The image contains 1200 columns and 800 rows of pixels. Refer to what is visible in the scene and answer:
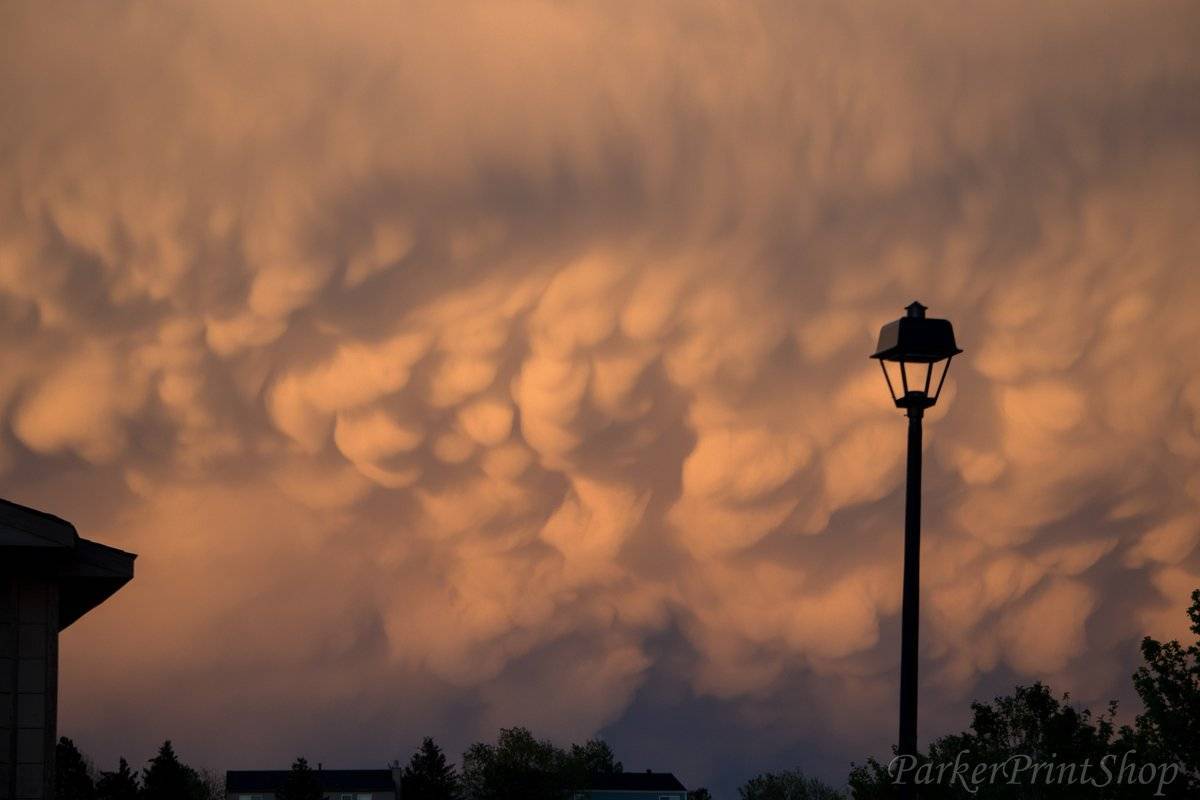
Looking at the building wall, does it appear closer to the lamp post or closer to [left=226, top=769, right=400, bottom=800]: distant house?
the lamp post

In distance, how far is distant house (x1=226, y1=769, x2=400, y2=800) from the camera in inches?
6619

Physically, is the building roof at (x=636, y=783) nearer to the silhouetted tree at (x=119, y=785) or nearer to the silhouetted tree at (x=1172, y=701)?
the silhouetted tree at (x=119, y=785)

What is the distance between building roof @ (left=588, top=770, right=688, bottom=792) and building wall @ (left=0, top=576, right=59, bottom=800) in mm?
157950

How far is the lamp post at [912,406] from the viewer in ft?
47.5

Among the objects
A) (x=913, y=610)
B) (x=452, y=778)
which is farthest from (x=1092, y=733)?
(x=452, y=778)

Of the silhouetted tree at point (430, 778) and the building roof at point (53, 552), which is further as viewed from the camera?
the silhouetted tree at point (430, 778)

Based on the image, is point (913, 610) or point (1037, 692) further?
point (1037, 692)

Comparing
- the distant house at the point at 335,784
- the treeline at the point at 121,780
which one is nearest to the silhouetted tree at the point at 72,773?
the treeline at the point at 121,780

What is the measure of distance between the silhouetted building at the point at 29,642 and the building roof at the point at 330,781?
514 feet

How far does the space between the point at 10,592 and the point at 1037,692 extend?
223ft

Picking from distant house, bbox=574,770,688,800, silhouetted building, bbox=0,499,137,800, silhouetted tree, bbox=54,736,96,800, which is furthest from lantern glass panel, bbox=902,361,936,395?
distant house, bbox=574,770,688,800

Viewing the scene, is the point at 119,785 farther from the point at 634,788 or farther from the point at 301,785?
the point at 634,788

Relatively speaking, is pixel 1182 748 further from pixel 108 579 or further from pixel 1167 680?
pixel 108 579

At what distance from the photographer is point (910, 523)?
14688mm
